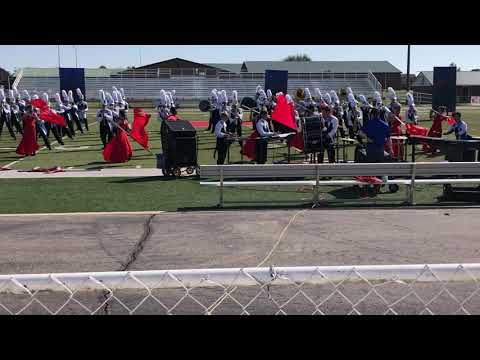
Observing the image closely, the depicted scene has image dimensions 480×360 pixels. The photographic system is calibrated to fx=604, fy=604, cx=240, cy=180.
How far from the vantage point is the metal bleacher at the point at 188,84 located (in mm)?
69562

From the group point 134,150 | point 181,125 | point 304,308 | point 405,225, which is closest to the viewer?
point 304,308

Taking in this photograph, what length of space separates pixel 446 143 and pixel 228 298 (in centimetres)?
941

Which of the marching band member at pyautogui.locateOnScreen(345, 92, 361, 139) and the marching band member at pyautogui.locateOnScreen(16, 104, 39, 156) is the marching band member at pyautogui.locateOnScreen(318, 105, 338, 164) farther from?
the marching band member at pyautogui.locateOnScreen(16, 104, 39, 156)

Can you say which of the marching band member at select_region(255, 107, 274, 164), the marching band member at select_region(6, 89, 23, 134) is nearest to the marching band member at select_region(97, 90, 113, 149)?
the marching band member at select_region(255, 107, 274, 164)

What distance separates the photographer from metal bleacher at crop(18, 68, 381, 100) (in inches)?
2739

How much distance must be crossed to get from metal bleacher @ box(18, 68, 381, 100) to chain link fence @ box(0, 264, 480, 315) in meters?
63.5

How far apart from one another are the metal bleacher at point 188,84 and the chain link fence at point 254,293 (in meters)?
63.5

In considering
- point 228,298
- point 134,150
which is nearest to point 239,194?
point 228,298

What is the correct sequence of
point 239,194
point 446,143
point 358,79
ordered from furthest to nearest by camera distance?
point 358,79 < point 446,143 < point 239,194

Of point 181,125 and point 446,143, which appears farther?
point 181,125

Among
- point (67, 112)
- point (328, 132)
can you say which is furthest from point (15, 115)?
point (328, 132)

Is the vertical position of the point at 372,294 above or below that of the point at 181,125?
below
